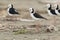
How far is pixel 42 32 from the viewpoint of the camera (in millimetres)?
13531

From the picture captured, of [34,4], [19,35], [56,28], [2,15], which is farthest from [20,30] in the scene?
[34,4]

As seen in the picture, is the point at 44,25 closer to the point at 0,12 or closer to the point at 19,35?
the point at 19,35

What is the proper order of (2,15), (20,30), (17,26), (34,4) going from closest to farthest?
(20,30) < (17,26) < (2,15) < (34,4)

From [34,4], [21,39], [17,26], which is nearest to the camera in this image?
[21,39]

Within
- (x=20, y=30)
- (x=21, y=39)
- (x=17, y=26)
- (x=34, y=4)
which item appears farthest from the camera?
(x=34, y=4)

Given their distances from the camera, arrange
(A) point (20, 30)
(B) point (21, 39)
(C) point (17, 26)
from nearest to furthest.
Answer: (B) point (21, 39) → (A) point (20, 30) → (C) point (17, 26)

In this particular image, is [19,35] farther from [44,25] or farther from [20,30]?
[44,25]

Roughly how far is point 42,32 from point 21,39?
1.52m

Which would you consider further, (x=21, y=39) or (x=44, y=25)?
(x=44, y=25)

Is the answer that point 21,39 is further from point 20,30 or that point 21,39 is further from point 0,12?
point 0,12

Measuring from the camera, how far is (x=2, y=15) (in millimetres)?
17656

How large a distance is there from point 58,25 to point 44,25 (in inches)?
27.4

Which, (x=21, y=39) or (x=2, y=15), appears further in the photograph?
(x=2, y=15)

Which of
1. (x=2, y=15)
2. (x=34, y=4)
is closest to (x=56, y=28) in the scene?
(x=2, y=15)
